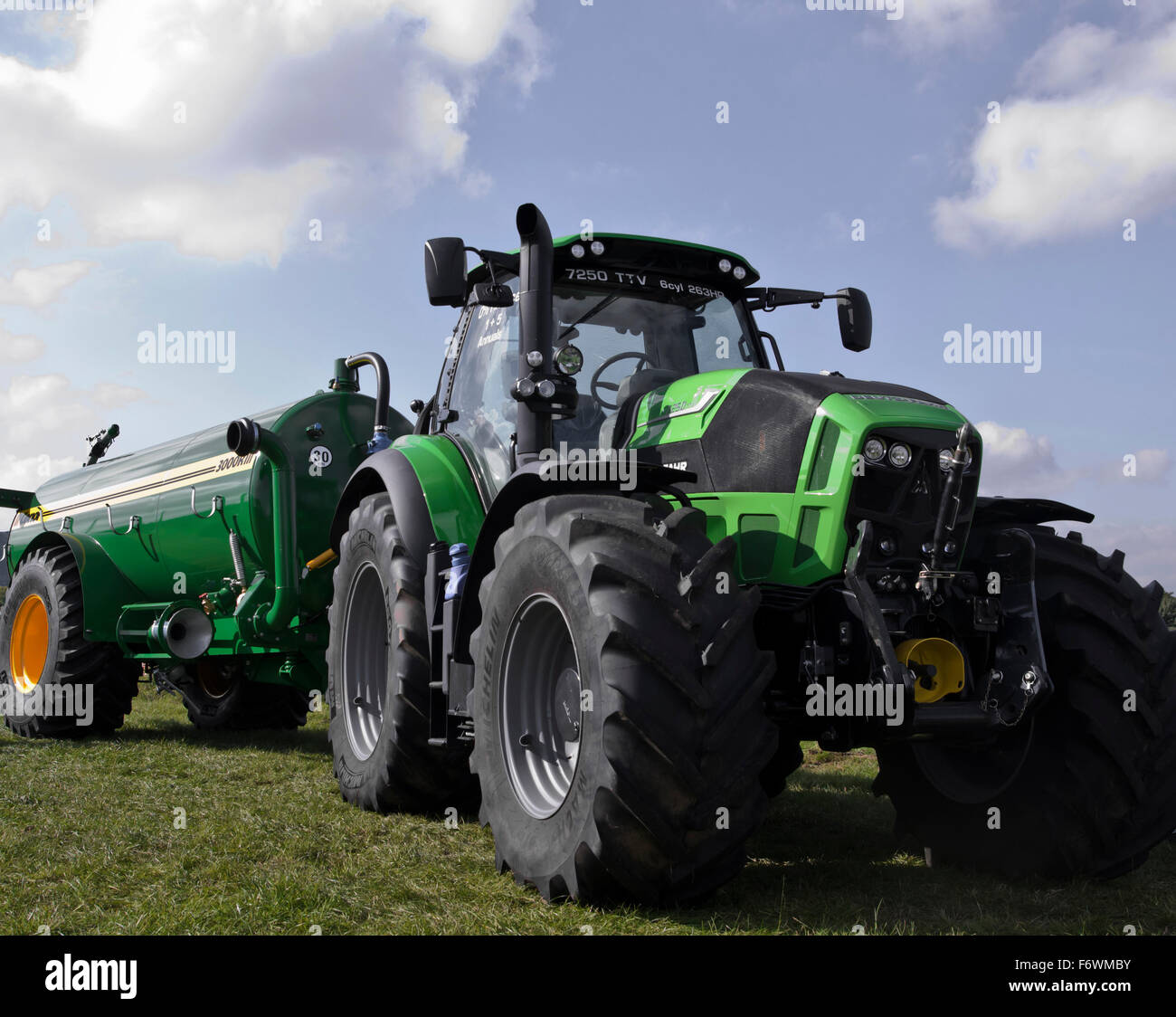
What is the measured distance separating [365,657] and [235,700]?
415cm

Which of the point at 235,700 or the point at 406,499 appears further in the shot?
the point at 235,700

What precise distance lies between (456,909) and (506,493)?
169 cm

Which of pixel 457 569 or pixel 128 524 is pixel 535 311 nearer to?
pixel 457 569

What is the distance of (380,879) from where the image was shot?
4527 mm

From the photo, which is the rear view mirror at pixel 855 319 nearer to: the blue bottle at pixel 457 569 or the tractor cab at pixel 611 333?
the tractor cab at pixel 611 333

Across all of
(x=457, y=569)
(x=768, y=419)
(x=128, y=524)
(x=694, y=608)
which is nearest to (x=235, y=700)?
(x=128, y=524)

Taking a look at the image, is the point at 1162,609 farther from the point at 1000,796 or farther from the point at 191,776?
the point at 191,776

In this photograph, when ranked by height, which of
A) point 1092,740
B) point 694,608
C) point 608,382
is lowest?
point 1092,740

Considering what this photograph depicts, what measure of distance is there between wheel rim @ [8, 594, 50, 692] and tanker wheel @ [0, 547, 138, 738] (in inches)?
4.3

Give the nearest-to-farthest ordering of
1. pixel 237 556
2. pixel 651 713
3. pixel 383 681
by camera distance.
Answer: pixel 651 713
pixel 383 681
pixel 237 556

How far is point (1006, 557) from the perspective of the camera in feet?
15.7

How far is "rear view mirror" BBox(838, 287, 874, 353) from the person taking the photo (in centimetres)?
609

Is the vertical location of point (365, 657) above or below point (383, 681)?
above

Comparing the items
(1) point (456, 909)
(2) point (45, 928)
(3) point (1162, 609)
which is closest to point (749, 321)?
(3) point (1162, 609)
